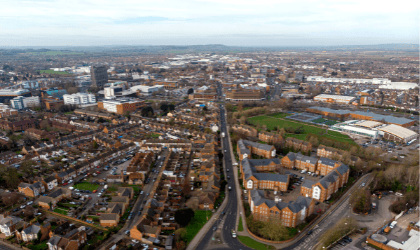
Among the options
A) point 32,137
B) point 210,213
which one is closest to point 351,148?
point 210,213

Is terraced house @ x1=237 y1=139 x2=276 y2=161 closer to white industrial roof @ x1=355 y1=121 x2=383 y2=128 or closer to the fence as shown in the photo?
white industrial roof @ x1=355 y1=121 x2=383 y2=128

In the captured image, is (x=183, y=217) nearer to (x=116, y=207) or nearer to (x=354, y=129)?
(x=116, y=207)

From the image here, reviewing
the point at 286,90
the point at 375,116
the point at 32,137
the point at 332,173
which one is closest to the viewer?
the point at 332,173

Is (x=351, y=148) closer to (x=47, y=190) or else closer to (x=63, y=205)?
(x=63, y=205)

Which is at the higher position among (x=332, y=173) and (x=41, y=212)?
(x=332, y=173)

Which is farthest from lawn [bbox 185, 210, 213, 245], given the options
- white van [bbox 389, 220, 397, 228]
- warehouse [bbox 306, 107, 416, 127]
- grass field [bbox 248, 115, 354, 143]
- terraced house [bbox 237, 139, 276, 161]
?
warehouse [bbox 306, 107, 416, 127]

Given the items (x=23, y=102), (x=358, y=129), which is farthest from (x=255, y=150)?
(x=23, y=102)
